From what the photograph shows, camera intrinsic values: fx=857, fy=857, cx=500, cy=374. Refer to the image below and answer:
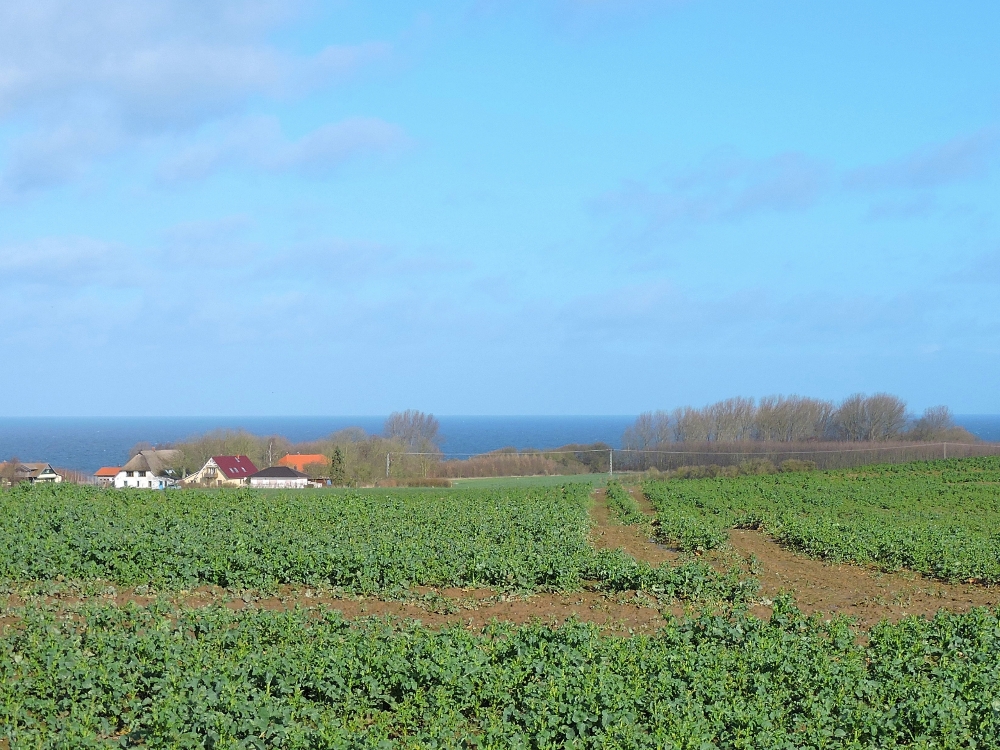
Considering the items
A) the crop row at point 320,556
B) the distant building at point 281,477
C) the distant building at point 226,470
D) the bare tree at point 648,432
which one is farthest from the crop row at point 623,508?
the bare tree at point 648,432

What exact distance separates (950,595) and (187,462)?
57.1 metres

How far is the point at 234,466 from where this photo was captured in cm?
5556

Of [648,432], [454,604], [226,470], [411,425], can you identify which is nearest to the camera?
[454,604]

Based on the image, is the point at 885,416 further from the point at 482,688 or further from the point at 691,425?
the point at 482,688

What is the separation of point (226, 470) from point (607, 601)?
45.0 metres

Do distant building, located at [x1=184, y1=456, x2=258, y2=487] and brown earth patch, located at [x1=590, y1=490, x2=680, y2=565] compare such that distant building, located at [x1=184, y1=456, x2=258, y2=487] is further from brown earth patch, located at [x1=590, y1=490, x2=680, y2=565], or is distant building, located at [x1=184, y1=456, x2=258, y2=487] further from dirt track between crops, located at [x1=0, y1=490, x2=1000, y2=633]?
dirt track between crops, located at [x1=0, y1=490, x2=1000, y2=633]

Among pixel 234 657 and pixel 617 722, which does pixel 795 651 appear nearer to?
pixel 617 722

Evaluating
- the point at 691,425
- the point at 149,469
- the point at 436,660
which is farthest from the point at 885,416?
the point at 436,660

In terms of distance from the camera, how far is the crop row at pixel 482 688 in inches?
267

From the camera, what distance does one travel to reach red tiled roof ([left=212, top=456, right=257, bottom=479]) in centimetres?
5414

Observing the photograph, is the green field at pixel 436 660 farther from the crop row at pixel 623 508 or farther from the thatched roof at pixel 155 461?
the thatched roof at pixel 155 461

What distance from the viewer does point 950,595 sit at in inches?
566

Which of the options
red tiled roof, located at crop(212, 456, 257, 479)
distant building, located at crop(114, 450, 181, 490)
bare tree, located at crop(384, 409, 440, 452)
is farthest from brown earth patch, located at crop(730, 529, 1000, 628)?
bare tree, located at crop(384, 409, 440, 452)

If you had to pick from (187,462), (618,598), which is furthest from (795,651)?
(187,462)
